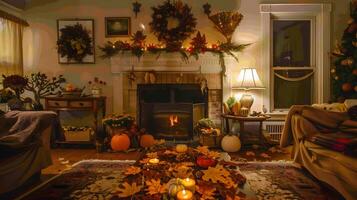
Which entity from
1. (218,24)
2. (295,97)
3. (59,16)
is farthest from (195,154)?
(59,16)

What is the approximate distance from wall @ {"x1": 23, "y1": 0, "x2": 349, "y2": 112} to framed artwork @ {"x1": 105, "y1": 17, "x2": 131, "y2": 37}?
0.08 meters

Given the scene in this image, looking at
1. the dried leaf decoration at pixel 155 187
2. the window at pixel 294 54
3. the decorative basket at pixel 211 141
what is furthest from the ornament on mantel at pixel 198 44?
the dried leaf decoration at pixel 155 187

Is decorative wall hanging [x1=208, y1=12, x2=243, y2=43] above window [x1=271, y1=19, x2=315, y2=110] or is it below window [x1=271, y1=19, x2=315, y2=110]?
above

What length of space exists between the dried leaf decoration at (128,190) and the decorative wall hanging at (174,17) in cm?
340

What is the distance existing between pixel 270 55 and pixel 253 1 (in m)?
0.95

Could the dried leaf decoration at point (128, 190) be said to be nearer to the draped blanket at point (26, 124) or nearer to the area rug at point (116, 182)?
the area rug at point (116, 182)

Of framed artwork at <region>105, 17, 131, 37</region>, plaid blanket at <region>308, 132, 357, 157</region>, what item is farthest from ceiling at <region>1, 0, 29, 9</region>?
plaid blanket at <region>308, 132, 357, 157</region>

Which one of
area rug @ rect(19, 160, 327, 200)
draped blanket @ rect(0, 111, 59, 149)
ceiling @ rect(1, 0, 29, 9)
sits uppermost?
ceiling @ rect(1, 0, 29, 9)

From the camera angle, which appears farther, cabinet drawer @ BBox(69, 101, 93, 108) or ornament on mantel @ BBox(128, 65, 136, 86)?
ornament on mantel @ BBox(128, 65, 136, 86)

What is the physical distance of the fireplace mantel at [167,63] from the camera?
4973 millimetres

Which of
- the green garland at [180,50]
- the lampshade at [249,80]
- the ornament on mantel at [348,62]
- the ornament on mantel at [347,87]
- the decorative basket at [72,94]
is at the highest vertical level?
the green garland at [180,50]

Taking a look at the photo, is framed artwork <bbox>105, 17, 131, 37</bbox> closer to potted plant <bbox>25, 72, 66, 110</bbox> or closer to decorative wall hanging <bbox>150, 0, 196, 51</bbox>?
decorative wall hanging <bbox>150, 0, 196, 51</bbox>

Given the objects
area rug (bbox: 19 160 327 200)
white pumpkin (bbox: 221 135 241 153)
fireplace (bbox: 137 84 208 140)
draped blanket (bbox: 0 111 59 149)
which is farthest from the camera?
fireplace (bbox: 137 84 208 140)

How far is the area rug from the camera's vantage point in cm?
260
